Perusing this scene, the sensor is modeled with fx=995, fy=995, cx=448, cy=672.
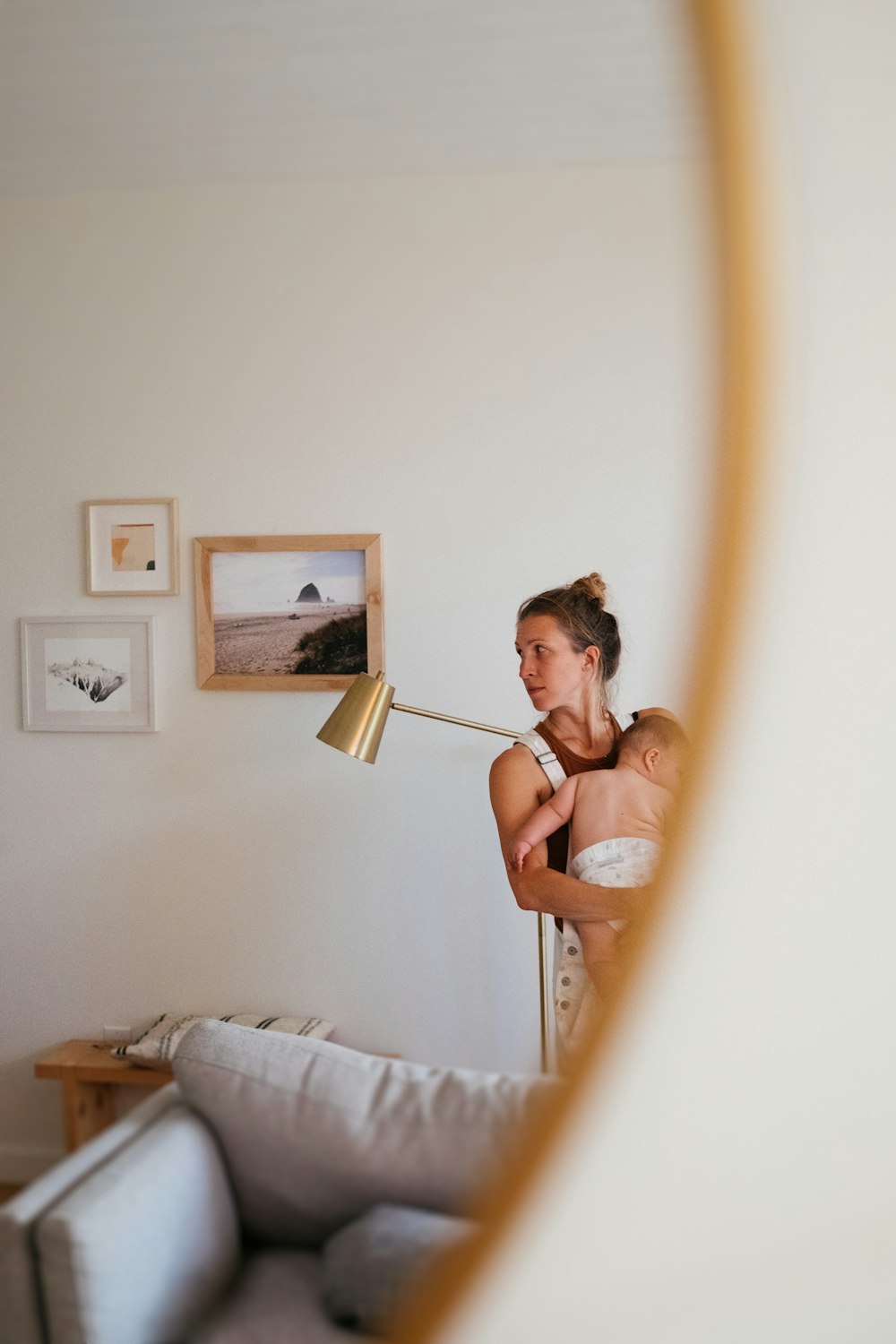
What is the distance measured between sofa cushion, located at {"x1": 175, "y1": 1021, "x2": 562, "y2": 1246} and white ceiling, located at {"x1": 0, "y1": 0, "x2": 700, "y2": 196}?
0.19 meters

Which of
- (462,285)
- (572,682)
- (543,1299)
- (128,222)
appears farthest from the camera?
(462,285)

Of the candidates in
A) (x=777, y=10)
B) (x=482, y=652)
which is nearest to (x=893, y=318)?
(x=777, y=10)

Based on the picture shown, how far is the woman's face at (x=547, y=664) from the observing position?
61 centimetres

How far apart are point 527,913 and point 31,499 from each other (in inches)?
25.7

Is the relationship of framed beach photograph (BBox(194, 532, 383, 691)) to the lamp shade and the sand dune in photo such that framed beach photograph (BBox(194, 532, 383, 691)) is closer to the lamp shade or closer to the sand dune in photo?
the sand dune in photo

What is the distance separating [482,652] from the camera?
99 centimetres

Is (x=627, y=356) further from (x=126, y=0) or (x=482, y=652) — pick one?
(x=126, y=0)

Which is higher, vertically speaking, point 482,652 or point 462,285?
point 462,285

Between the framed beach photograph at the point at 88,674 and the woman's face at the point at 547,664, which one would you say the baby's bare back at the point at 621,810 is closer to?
the woman's face at the point at 547,664

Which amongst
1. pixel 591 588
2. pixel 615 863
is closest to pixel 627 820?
pixel 615 863

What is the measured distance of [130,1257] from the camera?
0.15m

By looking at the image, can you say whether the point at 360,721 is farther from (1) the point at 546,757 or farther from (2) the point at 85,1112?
(2) the point at 85,1112

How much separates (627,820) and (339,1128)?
94 millimetres

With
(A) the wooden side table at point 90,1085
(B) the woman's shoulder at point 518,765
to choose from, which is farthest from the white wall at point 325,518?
(A) the wooden side table at point 90,1085
